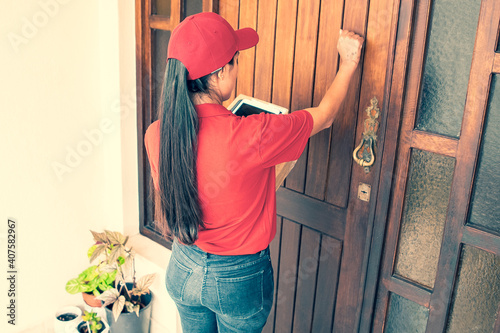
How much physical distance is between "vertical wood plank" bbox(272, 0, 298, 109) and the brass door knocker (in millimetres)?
366

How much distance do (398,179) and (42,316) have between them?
6.88 feet

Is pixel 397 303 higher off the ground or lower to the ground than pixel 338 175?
lower

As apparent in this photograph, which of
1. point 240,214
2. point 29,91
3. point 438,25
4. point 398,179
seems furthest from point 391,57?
point 29,91

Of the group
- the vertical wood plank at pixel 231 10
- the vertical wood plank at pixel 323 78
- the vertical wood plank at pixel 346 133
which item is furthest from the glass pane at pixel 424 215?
the vertical wood plank at pixel 231 10

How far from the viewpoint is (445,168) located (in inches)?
59.0

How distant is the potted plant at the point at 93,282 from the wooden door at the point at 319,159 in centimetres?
99

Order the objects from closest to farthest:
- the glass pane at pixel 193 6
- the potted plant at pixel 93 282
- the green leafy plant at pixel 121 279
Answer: the glass pane at pixel 193 6, the green leafy plant at pixel 121 279, the potted plant at pixel 93 282

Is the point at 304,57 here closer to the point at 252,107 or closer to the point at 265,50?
the point at 265,50

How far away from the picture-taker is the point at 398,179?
1.59 m

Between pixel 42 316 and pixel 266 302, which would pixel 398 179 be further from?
pixel 42 316

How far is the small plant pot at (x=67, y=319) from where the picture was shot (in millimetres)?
2502

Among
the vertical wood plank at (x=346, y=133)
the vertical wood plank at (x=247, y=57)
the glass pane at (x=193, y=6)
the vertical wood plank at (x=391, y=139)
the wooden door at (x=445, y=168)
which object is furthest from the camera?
the glass pane at (x=193, y=6)

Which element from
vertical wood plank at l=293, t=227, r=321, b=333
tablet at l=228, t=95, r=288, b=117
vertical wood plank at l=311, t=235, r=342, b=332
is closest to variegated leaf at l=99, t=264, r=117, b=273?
vertical wood plank at l=293, t=227, r=321, b=333

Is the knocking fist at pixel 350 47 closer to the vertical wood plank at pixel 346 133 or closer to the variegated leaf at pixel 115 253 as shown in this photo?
the vertical wood plank at pixel 346 133
